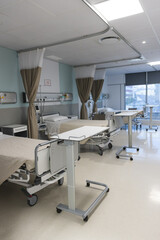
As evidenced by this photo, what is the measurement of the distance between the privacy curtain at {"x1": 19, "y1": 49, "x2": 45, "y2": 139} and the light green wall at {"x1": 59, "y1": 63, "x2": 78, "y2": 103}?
6.45ft

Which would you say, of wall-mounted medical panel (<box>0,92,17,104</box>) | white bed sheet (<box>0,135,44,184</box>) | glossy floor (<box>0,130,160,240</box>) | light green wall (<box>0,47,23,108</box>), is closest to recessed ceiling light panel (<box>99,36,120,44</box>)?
light green wall (<box>0,47,23,108</box>)

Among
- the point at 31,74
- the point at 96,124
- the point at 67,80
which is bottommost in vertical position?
the point at 96,124

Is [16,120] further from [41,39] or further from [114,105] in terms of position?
[114,105]

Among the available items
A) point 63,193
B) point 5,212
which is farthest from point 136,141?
point 5,212

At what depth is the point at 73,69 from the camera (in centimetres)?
694

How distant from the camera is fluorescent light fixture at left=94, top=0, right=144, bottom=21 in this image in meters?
2.49

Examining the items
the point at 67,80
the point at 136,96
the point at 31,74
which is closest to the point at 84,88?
the point at 67,80

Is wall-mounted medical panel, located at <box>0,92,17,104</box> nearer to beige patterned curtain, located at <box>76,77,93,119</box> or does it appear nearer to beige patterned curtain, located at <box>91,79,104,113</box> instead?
beige patterned curtain, located at <box>76,77,93,119</box>

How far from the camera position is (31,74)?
4.31 meters

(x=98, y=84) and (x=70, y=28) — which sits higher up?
(x=70, y=28)

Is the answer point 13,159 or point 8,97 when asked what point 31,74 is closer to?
point 8,97

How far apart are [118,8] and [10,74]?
292cm

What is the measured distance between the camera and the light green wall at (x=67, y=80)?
629 cm

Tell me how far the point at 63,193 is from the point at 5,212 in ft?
2.62
